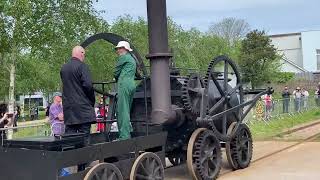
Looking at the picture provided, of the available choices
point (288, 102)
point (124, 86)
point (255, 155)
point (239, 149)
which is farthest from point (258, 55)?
point (124, 86)

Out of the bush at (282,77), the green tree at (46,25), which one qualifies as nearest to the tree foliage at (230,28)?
the bush at (282,77)

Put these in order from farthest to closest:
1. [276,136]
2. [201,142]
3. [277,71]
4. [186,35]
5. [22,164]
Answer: [277,71] < [186,35] < [276,136] < [201,142] < [22,164]

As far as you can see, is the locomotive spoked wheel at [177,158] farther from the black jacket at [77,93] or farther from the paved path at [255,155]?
the black jacket at [77,93]

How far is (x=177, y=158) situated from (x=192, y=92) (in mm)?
1653

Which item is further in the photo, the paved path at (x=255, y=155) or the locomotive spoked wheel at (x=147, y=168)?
the paved path at (x=255, y=155)

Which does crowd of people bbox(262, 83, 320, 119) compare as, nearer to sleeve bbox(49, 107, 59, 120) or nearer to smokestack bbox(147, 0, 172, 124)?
sleeve bbox(49, 107, 59, 120)

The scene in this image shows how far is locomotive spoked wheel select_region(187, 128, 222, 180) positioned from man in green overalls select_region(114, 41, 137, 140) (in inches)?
55.0

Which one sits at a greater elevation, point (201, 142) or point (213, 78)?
point (213, 78)

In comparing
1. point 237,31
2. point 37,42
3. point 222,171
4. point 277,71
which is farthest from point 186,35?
point 222,171

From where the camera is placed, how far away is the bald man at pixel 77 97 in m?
7.72

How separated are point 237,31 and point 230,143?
62.8 meters

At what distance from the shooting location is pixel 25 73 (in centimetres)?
3819

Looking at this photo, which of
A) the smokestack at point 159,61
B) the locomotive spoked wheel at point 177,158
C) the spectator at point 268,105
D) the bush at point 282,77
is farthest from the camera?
the bush at point 282,77

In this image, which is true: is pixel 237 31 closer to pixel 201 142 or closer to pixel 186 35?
pixel 186 35
